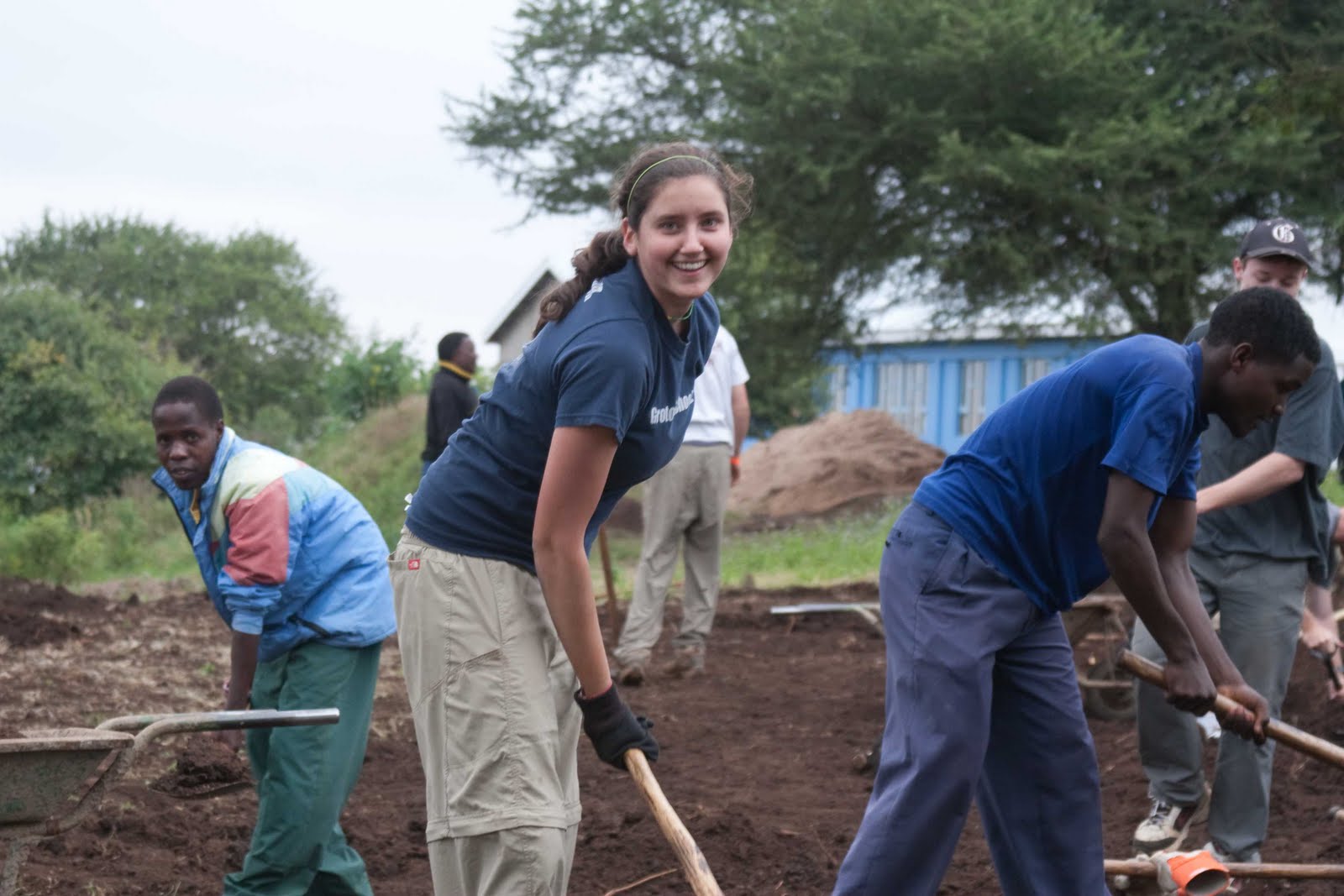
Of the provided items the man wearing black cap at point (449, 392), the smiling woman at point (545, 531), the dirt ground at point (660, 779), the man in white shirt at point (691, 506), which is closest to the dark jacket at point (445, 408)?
the man wearing black cap at point (449, 392)

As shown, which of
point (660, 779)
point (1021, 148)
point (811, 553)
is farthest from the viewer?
point (1021, 148)

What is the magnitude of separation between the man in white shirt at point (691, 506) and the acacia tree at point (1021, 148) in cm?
1012

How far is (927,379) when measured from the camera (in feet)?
110

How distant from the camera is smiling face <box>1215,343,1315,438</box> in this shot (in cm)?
336

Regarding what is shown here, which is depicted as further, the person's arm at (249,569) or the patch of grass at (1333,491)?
the patch of grass at (1333,491)

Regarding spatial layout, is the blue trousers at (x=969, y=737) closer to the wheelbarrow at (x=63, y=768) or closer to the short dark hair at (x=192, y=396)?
the wheelbarrow at (x=63, y=768)

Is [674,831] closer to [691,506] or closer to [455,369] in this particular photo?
[691,506]

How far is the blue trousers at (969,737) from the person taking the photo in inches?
128

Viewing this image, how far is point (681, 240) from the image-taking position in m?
2.85

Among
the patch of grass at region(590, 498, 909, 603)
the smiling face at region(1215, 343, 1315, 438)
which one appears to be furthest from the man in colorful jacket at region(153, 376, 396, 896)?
the patch of grass at region(590, 498, 909, 603)

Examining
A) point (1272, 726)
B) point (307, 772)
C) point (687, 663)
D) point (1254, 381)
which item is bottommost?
point (687, 663)

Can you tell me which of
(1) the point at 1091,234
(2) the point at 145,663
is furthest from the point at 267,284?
(2) the point at 145,663

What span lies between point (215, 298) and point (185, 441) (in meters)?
45.0

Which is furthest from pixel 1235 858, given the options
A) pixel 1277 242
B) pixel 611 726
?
pixel 611 726
